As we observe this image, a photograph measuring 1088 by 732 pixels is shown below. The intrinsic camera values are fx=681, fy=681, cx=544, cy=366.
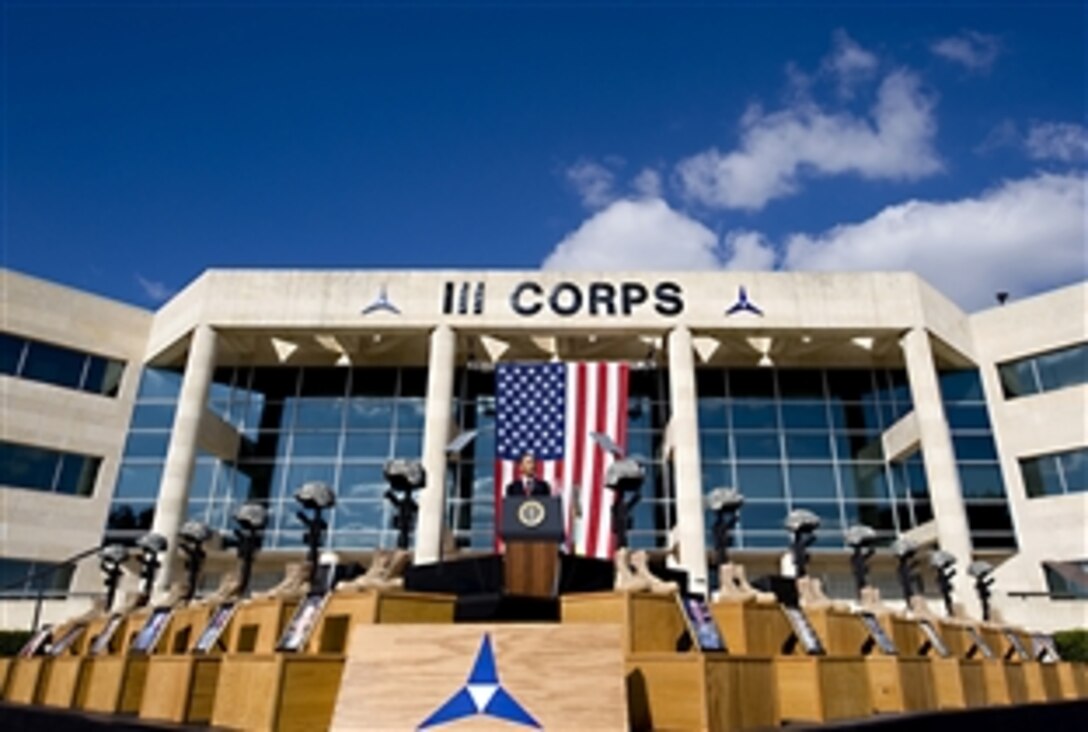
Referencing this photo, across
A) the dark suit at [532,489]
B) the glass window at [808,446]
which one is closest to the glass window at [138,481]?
the dark suit at [532,489]

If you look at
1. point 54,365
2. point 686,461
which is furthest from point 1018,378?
point 54,365

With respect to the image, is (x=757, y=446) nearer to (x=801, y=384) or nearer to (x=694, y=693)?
(x=801, y=384)

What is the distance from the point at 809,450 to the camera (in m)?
25.7

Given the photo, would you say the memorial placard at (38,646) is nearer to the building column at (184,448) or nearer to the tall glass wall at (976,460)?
the building column at (184,448)

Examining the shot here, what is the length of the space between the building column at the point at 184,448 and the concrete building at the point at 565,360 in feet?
0.26

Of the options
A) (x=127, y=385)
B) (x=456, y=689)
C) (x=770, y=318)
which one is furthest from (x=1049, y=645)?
(x=127, y=385)

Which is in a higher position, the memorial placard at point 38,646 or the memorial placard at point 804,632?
the memorial placard at point 804,632

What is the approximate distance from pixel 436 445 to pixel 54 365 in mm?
14292

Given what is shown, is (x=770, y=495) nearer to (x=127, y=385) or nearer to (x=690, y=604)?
(x=690, y=604)

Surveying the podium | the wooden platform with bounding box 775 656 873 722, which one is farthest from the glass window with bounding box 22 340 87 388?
the wooden platform with bounding box 775 656 873 722

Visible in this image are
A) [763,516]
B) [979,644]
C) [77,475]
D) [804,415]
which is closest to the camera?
[979,644]

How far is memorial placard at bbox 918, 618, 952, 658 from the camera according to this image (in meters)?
8.66

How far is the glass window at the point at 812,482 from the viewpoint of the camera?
24859 millimetres

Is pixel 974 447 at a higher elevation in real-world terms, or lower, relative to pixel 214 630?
higher
